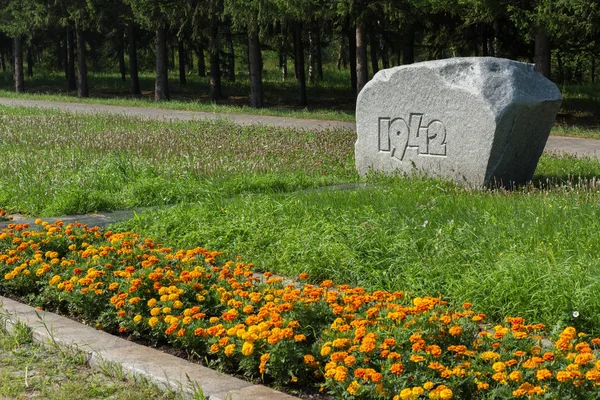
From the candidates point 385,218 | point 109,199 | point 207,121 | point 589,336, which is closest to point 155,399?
point 589,336

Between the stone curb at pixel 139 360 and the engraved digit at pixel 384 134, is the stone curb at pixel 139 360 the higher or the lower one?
the lower one

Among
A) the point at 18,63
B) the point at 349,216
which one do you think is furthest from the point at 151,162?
the point at 18,63

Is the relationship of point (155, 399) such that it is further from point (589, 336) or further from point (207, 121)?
point (207, 121)

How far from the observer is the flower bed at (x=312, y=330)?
3.82m

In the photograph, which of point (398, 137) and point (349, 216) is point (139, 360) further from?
point (398, 137)

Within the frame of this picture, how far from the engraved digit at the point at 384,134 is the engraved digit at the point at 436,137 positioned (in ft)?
2.39

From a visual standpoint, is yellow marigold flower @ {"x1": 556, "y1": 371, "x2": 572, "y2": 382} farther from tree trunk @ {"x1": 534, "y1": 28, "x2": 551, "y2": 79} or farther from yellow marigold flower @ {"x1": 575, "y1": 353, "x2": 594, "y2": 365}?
tree trunk @ {"x1": 534, "y1": 28, "x2": 551, "y2": 79}

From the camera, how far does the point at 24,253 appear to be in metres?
6.59

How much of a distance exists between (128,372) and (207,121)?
16257 millimetres

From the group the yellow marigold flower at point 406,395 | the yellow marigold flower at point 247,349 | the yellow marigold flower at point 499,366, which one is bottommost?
the yellow marigold flower at point 406,395

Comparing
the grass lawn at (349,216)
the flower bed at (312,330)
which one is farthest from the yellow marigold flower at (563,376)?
the grass lawn at (349,216)

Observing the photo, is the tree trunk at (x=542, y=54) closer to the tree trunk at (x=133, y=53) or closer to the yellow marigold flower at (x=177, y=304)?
the yellow marigold flower at (x=177, y=304)

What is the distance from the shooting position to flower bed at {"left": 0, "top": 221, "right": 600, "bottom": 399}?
382cm

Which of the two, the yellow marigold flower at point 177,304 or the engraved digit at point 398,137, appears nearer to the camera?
the yellow marigold flower at point 177,304
